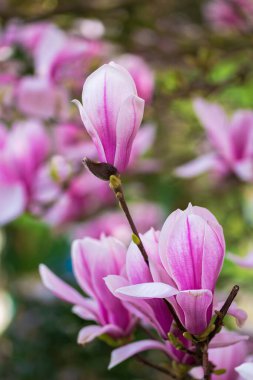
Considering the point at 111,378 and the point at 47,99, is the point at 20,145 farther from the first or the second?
the point at 111,378

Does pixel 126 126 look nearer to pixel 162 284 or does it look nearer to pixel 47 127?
pixel 162 284

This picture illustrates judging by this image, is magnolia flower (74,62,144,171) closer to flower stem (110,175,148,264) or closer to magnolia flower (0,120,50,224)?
flower stem (110,175,148,264)

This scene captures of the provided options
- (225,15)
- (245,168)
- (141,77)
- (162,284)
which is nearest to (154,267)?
(162,284)

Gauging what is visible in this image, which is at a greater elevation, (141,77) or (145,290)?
(145,290)

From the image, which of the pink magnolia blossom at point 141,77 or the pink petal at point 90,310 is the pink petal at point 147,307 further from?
the pink magnolia blossom at point 141,77

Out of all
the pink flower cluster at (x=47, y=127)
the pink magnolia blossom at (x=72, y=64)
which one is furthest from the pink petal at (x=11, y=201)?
the pink magnolia blossom at (x=72, y=64)

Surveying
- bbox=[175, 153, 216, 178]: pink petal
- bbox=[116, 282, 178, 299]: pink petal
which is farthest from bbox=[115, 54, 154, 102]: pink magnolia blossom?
bbox=[116, 282, 178, 299]: pink petal

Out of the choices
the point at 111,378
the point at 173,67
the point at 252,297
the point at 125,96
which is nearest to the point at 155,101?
the point at 173,67
